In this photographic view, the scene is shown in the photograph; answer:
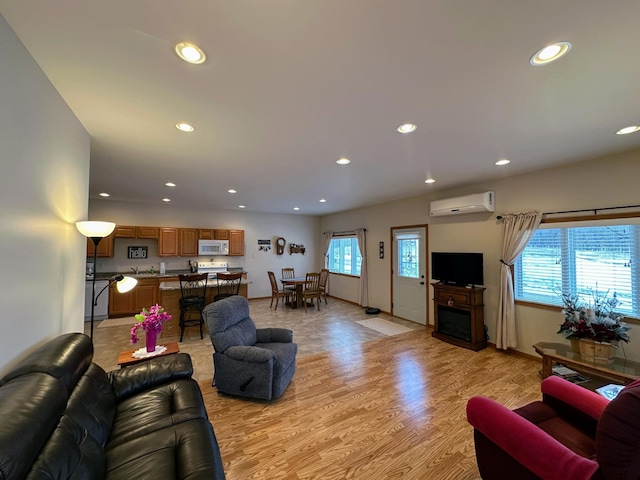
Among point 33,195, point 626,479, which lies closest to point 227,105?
point 33,195

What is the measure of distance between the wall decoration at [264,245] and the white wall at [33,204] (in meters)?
5.86

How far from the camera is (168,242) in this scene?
6.69 metres

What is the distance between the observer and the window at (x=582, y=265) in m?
2.96

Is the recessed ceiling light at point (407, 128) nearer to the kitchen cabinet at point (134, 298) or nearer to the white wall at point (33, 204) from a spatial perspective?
the white wall at point (33, 204)

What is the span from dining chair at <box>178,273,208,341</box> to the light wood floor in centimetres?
32

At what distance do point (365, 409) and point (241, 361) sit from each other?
4.35 feet

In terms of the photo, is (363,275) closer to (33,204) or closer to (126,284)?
(126,284)

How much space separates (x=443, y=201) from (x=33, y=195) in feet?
16.4

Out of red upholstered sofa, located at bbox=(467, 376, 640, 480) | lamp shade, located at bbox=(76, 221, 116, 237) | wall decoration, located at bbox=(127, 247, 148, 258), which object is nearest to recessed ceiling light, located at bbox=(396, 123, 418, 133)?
red upholstered sofa, located at bbox=(467, 376, 640, 480)

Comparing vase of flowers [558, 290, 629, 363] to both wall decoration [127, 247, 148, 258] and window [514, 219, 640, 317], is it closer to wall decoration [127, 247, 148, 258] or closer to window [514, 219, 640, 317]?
window [514, 219, 640, 317]

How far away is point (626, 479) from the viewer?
98cm

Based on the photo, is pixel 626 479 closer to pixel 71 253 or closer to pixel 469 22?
pixel 469 22

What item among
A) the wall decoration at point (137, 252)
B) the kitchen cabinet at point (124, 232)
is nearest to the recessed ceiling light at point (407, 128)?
the kitchen cabinet at point (124, 232)

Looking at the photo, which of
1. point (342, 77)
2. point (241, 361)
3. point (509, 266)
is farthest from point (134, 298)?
point (509, 266)
